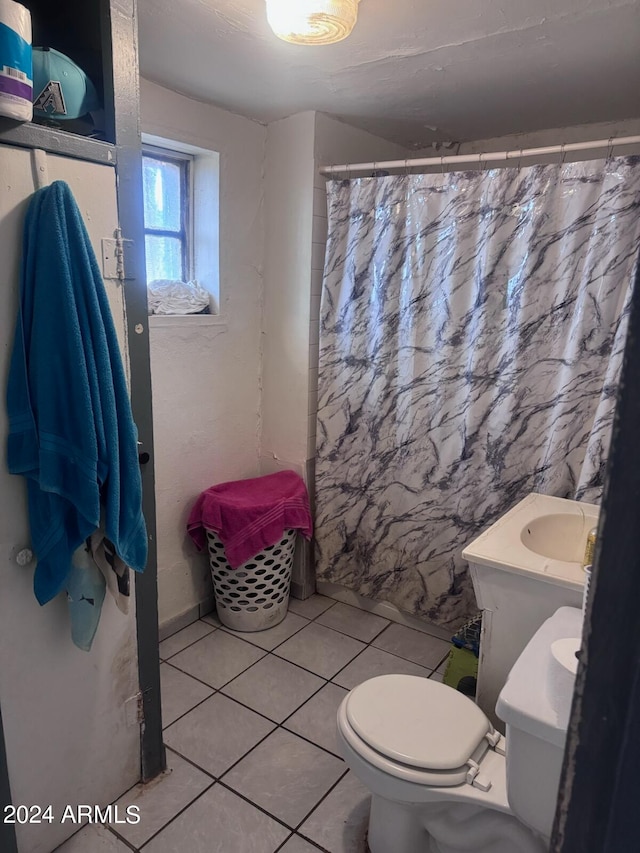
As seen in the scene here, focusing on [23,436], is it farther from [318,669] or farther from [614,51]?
[614,51]

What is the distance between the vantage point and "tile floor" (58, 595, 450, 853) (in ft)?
4.81

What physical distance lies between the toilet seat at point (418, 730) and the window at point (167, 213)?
5.34 ft

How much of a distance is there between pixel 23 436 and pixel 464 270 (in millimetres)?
1527

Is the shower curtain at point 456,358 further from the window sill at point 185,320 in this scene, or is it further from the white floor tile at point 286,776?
the white floor tile at point 286,776

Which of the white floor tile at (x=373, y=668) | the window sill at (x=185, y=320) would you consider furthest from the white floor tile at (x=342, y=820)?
the window sill at (x=185, y=320)

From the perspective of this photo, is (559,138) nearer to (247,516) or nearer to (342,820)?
(247,516)

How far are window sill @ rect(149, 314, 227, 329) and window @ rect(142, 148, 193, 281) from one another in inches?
7.2

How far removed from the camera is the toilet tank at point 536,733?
102cm

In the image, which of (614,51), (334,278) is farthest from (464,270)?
(614,51)

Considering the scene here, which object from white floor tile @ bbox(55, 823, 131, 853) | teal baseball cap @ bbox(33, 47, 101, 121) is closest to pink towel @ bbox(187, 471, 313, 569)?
white floor tile @ bbox(55, 823, 131, 853)

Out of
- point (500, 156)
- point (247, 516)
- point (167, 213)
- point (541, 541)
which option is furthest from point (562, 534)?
point (167, 213)

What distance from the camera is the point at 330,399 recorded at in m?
2.38

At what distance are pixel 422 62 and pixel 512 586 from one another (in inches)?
59.8

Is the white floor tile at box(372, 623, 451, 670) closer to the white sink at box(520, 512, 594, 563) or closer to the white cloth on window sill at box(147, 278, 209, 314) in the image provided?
the white sink at box(520, 512, 594, 563)
